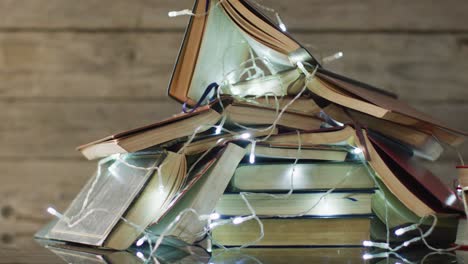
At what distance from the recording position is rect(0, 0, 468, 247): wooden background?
108 cm

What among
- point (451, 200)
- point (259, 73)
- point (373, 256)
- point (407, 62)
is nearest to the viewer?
point (373, 256)

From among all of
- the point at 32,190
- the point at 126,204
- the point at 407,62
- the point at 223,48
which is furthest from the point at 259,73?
the point at 32,190

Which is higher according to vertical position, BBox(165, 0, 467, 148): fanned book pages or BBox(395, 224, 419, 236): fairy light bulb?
BBox(165, 0, 467, 148): fanned book pages

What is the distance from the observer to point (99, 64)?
1.13 m

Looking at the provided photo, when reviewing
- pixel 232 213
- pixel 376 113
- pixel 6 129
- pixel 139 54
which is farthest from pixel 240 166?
pixel 6 129

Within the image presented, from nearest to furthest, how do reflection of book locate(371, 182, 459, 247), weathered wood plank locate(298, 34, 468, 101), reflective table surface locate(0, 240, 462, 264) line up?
reflective table surface locate(0, 240, 462, 264), reflection of book locate(371, 182, 459, 247), weathered wood plank locate(298, 34, 468, 101)

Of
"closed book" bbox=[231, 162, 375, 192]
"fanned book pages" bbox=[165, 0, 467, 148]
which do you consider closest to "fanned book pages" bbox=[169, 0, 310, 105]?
"fanned book pages" bbox=[165, 0, 467, 148]

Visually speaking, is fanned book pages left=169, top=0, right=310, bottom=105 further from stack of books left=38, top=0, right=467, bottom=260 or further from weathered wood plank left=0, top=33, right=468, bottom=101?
weathered wood plank left=0, top=33, right=468, bottom=101

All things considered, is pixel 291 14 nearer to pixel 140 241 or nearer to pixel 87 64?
pixel 87 64

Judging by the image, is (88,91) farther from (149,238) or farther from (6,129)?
(149,238)

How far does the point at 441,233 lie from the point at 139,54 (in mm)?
679

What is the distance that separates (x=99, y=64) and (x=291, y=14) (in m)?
0.38

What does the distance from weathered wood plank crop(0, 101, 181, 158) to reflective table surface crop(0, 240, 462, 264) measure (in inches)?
19.8

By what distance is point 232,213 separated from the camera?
620 millimetres
